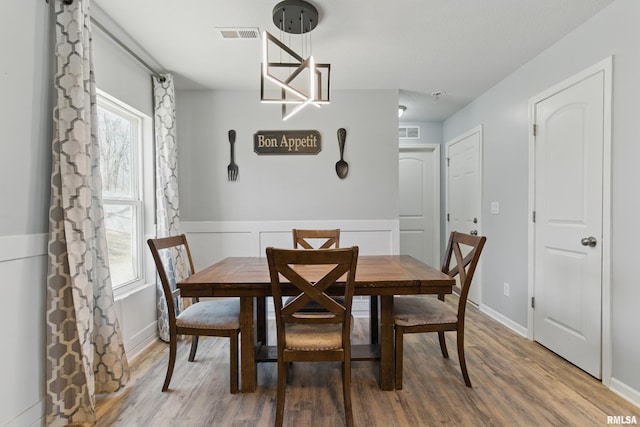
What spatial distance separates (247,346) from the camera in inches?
74.0

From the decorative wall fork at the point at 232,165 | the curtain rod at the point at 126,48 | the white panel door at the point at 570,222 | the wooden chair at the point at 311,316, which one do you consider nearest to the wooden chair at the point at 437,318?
the wooden chair at the point at 311,316

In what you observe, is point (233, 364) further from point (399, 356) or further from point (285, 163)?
point (285, 163)

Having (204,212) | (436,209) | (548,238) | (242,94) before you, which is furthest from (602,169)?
(204,212)

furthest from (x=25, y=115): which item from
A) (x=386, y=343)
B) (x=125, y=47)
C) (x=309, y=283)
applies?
(x=386, y=343)

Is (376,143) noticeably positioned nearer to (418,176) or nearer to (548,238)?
(418,176)

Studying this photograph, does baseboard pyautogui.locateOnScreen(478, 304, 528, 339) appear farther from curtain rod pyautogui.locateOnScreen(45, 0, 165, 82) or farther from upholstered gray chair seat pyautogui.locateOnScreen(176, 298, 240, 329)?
curtain rod pyautogui.locateOnScreen(45, 0, 165, 82)

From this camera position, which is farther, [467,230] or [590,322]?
[467,230]

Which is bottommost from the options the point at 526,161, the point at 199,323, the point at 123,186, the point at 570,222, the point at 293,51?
the point at 199,323

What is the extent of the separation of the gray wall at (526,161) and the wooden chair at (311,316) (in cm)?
169

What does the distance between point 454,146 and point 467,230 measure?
1144 mm

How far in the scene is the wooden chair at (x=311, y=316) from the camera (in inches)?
56.8

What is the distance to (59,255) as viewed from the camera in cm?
162

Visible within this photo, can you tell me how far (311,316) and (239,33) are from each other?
201cm

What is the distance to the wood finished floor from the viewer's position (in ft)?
5.44
